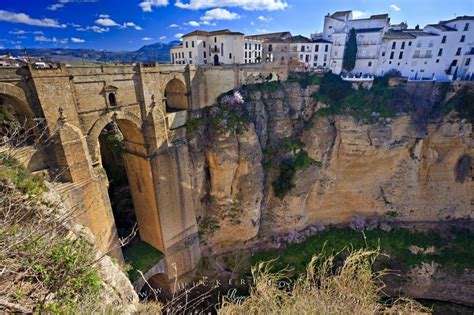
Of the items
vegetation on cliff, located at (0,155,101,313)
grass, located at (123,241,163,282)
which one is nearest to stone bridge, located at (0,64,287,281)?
grass, located at (123,241,163,282)

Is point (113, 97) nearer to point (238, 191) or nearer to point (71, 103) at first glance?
point (71, 103)

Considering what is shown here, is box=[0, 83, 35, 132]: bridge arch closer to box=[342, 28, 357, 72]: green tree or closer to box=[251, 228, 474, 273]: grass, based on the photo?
box=[251, 228, 474, 273]: grass

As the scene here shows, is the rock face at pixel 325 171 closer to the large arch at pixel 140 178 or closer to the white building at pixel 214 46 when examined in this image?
the large arch at pixel 140 178

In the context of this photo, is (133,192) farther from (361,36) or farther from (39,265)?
(361,36)

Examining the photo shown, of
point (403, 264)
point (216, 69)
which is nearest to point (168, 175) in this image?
point (216, 69)

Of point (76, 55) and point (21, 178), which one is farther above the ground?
point (76, 55)

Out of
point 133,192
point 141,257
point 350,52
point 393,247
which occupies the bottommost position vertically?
point 393,247

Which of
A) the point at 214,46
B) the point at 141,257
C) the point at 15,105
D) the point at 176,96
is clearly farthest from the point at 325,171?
the point at 15,105
